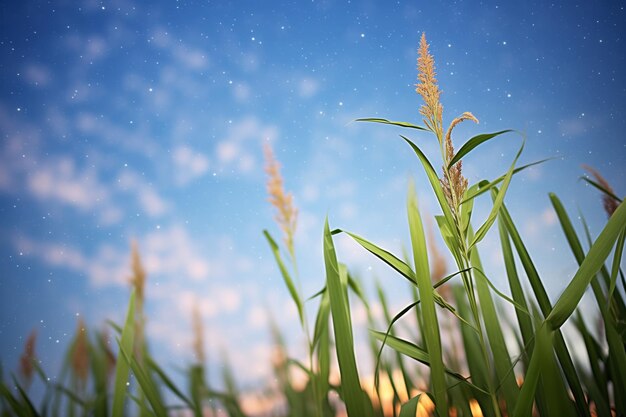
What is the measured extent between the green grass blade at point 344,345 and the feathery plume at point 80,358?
93cm

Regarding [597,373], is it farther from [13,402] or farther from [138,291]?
[13,402]

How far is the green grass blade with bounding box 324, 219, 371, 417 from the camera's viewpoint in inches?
28.3

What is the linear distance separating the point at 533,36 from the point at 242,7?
2.58 meters

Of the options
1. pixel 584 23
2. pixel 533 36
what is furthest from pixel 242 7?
pixel 584 23

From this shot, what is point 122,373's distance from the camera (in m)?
0.87

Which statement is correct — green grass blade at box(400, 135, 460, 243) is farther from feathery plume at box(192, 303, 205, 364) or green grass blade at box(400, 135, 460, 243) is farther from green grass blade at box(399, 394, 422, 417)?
feathery plume at box(192, 303, 205, 364)

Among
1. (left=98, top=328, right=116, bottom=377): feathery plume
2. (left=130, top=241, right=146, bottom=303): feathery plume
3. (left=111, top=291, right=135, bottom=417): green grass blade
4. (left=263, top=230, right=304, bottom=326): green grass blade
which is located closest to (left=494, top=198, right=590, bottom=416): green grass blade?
(left=263, top=230, right=304, bottom=326): green grass blade

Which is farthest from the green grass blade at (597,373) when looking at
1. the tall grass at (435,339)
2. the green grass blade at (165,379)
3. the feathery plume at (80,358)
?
the feathery plume at (80,358)

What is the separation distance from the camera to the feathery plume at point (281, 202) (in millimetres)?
1261

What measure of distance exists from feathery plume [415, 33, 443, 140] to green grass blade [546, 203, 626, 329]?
28cm

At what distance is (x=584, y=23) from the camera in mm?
3557

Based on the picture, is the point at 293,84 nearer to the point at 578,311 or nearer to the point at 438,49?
the point at 438,49

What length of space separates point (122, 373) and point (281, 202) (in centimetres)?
65

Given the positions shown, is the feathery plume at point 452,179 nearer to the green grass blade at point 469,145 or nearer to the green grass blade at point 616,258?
the green grass blade at point 469,145
